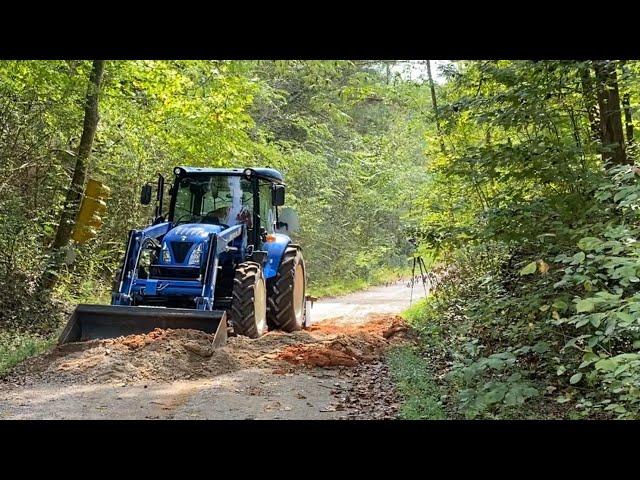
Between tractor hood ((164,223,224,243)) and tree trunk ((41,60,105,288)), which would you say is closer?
tractor hood ((164,223,224,243))

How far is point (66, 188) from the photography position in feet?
33.4

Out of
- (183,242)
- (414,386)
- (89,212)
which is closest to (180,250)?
(183,242)

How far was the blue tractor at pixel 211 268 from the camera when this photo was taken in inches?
259

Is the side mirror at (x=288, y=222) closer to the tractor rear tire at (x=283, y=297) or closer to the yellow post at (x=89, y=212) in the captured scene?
the tractor rear tire at (x=283, y=297)

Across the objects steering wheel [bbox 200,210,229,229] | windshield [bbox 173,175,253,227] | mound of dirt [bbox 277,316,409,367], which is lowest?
mound of dirt [bbox 277,316,409,367]

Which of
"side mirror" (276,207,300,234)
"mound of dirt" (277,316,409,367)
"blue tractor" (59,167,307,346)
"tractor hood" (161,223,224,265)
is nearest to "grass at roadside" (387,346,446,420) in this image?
"mound of dirt" (277,316,409,367)

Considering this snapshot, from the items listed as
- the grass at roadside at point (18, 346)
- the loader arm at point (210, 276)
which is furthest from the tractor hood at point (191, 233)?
the grass at roadside at point (18, 346)

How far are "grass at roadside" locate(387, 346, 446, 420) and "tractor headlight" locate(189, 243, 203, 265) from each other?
2.18 meters

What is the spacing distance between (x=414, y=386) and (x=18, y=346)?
4.08m

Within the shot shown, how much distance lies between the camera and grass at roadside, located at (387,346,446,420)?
466 centimetres

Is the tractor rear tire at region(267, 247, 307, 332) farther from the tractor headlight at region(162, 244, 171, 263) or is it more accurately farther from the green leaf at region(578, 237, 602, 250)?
the green leaf at region(578, 237, 602, 250)

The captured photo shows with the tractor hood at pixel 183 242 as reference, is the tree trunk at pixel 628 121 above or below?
above

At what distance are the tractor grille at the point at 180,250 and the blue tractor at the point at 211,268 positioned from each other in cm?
1
